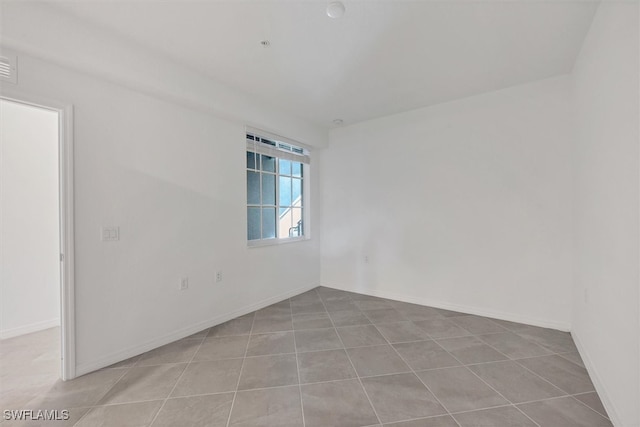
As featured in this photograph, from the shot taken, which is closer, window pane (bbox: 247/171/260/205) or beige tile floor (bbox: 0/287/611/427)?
beige tile floor (bbox: 0/287/611/427)

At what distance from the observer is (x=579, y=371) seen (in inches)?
77.4

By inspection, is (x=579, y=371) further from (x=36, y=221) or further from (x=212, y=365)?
(x=36, y=221)

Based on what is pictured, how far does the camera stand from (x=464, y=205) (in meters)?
3.21

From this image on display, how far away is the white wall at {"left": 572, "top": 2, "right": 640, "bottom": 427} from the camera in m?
1.31

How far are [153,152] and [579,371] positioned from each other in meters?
3.96

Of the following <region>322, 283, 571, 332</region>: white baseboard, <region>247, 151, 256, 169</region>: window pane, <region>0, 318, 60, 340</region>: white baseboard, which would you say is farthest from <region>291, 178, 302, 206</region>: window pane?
<region>0, 318, 60, 340</region>: white baseboard

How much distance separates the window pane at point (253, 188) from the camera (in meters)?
3.49

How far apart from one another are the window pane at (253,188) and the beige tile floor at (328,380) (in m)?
1.59

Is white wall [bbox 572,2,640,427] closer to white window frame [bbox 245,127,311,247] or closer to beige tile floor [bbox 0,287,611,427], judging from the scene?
beige tile floor [bbox 0,287,611,427]

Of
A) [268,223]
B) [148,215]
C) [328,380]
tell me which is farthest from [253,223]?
[328,380]

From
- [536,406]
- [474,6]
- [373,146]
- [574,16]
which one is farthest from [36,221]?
[574,16]

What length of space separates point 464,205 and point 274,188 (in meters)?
2.58

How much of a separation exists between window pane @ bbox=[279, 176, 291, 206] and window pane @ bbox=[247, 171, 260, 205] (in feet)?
1.53

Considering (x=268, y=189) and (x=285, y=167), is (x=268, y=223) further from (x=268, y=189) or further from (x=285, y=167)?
(x=285, y=167)
